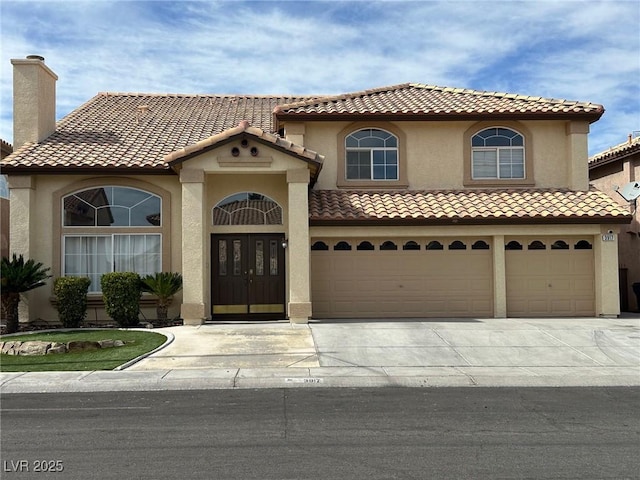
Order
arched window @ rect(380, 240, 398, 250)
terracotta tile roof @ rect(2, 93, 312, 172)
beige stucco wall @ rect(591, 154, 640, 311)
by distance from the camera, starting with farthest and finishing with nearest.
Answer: beige stucco wall @ rect(591, 154, 640, 311) < arched window @ rect(380, 240, 398, 250) < terracotta tile roof @ rect(2, 93, 312, 172)

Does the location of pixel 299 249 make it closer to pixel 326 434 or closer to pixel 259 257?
pixel 259 257

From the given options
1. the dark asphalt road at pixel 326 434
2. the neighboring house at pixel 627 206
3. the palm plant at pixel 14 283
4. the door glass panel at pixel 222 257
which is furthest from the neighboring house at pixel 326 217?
the dark asphalt road at pixel 326 434

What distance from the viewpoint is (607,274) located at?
1739 centimetres

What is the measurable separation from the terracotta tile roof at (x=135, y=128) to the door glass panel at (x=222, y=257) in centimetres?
253

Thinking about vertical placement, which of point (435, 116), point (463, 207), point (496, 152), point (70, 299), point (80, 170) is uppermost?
point (435, 116)

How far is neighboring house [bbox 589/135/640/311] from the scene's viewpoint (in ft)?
67.8

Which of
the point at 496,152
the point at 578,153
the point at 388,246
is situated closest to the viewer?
the point at 388,246

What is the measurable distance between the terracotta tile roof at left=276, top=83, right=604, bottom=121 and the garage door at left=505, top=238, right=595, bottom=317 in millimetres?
3756

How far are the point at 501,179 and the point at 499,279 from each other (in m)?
3.24

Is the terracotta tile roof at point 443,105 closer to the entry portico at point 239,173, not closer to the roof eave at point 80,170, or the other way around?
the entry portico at point 239,173

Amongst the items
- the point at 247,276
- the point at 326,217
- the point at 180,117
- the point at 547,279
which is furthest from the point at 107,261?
the point at 547,279

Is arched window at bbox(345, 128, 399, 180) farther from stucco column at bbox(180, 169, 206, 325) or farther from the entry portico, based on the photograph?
Answer: stucco column at bbox(180, 169, 206, 325)

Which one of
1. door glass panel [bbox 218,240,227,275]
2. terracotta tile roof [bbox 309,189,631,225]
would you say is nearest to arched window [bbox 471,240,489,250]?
terracotta tile roof [bbox 309,189,631,225]

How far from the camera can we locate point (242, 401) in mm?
9117
